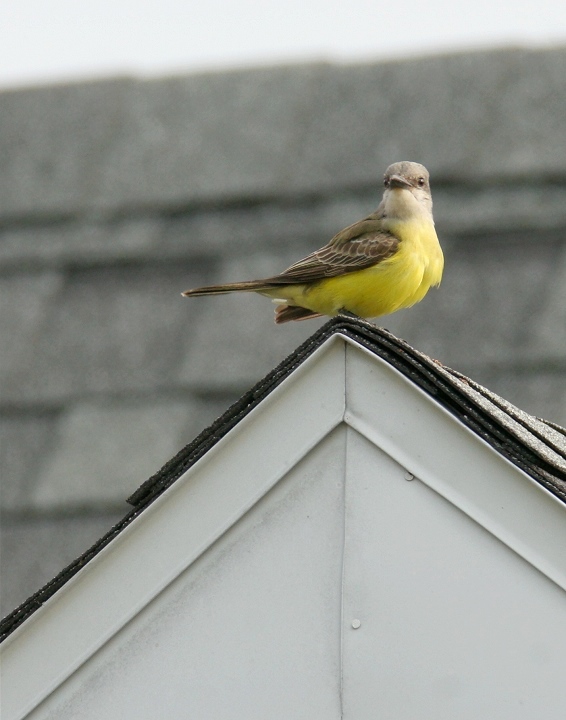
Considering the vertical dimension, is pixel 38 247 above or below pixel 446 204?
above


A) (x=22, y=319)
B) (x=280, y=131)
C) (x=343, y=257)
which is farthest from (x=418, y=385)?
(x=280, y=131)

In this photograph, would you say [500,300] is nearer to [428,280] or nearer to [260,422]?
[428,280]

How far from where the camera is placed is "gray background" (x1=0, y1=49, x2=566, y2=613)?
6.61m

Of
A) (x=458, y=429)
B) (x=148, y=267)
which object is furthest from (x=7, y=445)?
(x=458, y=429)

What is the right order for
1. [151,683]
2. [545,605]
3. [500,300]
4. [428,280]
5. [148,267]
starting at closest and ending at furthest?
[545,605] < [151,683] < [428,280] < [500,300] < [148,267]

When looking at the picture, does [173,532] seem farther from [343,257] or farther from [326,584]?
[343,257]

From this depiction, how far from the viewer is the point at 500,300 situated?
21.8 feet

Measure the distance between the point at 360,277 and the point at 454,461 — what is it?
2140mm

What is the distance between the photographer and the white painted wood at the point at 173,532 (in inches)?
128

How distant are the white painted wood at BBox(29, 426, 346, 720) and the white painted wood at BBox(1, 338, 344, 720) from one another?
0.13ft

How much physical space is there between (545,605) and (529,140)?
4298mm

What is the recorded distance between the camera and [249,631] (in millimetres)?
3311

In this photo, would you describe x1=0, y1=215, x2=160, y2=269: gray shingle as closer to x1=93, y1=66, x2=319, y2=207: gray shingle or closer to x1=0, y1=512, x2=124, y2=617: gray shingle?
x1=93, y1=66, x2=319, y2=207: gray shingle

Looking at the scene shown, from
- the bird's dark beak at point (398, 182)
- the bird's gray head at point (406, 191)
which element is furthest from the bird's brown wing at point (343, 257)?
the bird's dark beak at point (398, 182)
